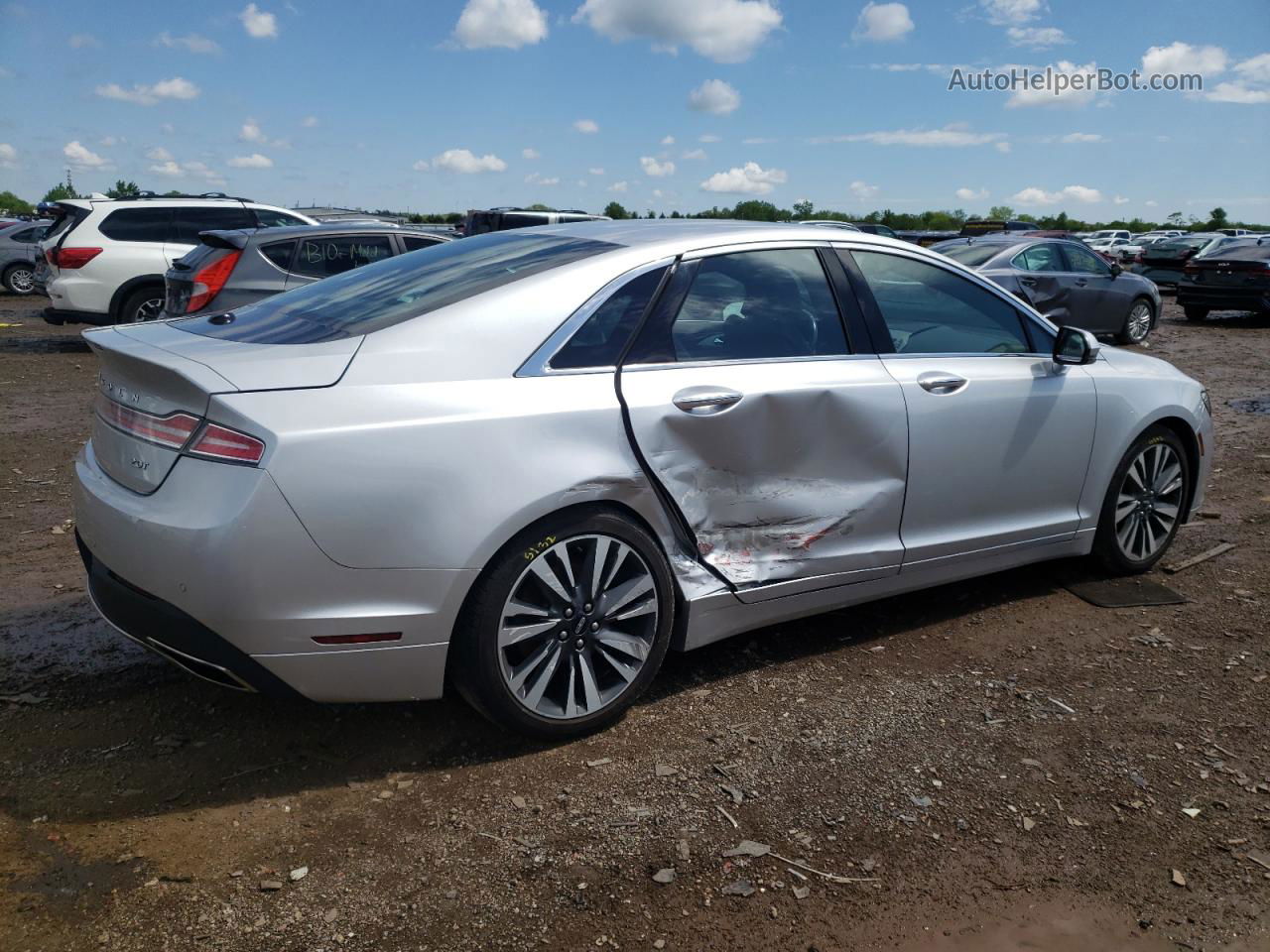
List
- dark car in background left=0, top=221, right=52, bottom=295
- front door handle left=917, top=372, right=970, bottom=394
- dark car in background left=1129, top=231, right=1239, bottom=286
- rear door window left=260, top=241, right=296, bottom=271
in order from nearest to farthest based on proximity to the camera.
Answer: front door handle left=917, top=372, right=970, bottom=394, rear door window left=260, top=241, right=296, bottom=271, dark car in background left=0, top=221, right=52, bottom=295, dark car in background left=1129, top=231, right=1239, bottom=286

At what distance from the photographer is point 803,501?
3760 mm

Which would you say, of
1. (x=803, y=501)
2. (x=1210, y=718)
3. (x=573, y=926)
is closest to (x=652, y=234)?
(x=803, y=501)

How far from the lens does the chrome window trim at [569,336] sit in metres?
3.23

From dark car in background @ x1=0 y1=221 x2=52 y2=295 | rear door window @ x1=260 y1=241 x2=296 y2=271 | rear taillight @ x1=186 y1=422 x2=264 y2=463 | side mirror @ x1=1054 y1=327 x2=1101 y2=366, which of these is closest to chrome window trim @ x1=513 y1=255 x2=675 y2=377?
rear taillight @ x1=186 y1=422 x2=264 y2=463

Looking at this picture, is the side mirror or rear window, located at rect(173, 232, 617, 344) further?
the side mirror

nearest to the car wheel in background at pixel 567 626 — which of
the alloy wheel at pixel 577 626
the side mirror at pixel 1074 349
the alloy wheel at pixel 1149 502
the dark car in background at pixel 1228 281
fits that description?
the alloy wheel at pixel 577 626

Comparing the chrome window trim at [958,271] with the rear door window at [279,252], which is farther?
the rear door window at [279,252]

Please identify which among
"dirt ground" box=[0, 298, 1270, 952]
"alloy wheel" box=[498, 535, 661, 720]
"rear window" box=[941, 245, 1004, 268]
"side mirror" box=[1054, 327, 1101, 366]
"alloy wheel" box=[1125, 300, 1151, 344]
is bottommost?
"dirt ground" box=[0, 298, 1270, 952]

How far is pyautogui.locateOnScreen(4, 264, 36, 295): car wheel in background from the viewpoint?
21.0 meters

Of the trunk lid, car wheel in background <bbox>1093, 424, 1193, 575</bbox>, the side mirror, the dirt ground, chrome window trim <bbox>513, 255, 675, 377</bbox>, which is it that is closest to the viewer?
the dirt ground

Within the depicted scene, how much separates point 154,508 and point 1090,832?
2.77 metres

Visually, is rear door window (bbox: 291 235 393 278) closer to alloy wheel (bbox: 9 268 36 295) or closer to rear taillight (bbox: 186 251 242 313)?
rear taillight (bbox: 186 251 242 313)

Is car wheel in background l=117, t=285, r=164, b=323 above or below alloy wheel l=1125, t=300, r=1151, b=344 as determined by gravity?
below

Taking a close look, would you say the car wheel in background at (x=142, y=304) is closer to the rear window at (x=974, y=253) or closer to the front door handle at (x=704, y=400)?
the rear window at (x=974, y=253)
